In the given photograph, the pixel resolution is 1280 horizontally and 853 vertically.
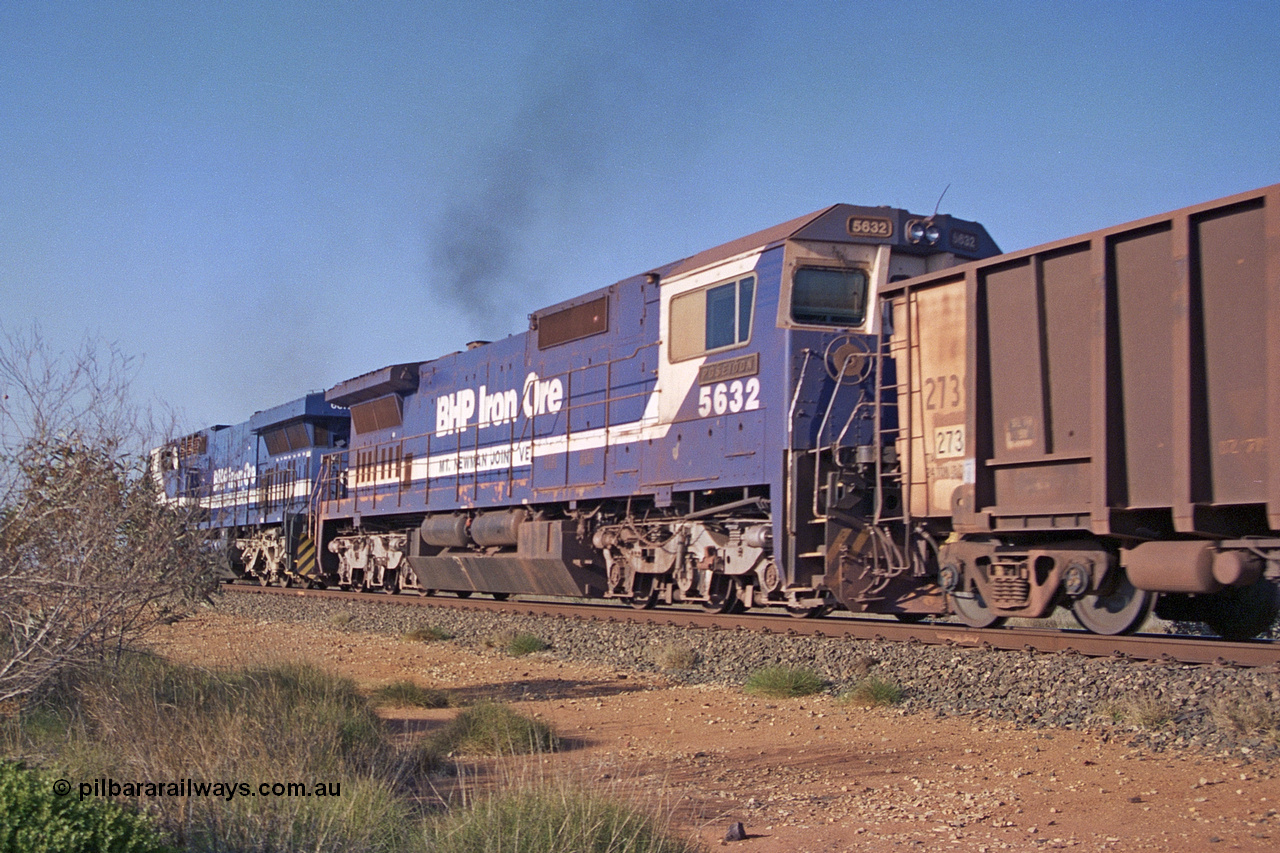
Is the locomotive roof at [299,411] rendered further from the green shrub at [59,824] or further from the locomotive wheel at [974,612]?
the green shrub at [59,824]

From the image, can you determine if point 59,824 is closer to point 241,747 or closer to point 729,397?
point 241,747

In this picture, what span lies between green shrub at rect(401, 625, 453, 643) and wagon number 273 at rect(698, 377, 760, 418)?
4.54 m

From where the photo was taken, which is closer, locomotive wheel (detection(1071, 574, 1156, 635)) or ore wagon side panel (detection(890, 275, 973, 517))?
locomotive wheel (detection(1071, 574, 1156, 635))

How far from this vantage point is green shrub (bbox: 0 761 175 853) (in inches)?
137

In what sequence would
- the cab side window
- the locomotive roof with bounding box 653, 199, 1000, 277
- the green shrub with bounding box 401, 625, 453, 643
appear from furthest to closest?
1. the green shrub with bounding box 401, 625, 453, 643
2. the cab side window
3. the locomotive roof with bounding box 653, 199, 1000, 277

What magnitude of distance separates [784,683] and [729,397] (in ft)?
12.3

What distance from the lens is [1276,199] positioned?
649 cm

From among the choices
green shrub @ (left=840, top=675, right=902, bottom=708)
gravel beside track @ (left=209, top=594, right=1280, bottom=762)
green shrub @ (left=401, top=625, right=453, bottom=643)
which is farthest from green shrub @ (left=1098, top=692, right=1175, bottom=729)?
green shrub @ (left=401, top=625, right=453, bottom=643)

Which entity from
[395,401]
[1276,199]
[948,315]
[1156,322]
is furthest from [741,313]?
[395,401]

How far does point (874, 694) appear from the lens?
26.0 feet

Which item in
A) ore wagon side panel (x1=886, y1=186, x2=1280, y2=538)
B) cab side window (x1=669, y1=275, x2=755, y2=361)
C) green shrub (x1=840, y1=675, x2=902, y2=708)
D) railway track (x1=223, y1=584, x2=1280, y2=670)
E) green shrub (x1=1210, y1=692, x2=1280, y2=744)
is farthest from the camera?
cab side window (x1=669, y1=275, x2=755, y2=361)

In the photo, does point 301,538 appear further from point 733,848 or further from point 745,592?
point 733,848

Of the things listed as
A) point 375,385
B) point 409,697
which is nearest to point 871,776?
point 409,697

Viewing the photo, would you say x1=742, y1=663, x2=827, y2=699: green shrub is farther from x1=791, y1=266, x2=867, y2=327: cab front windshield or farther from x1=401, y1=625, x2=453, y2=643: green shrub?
x1=401, y1=625, x2=453, y2=643: green shrub
